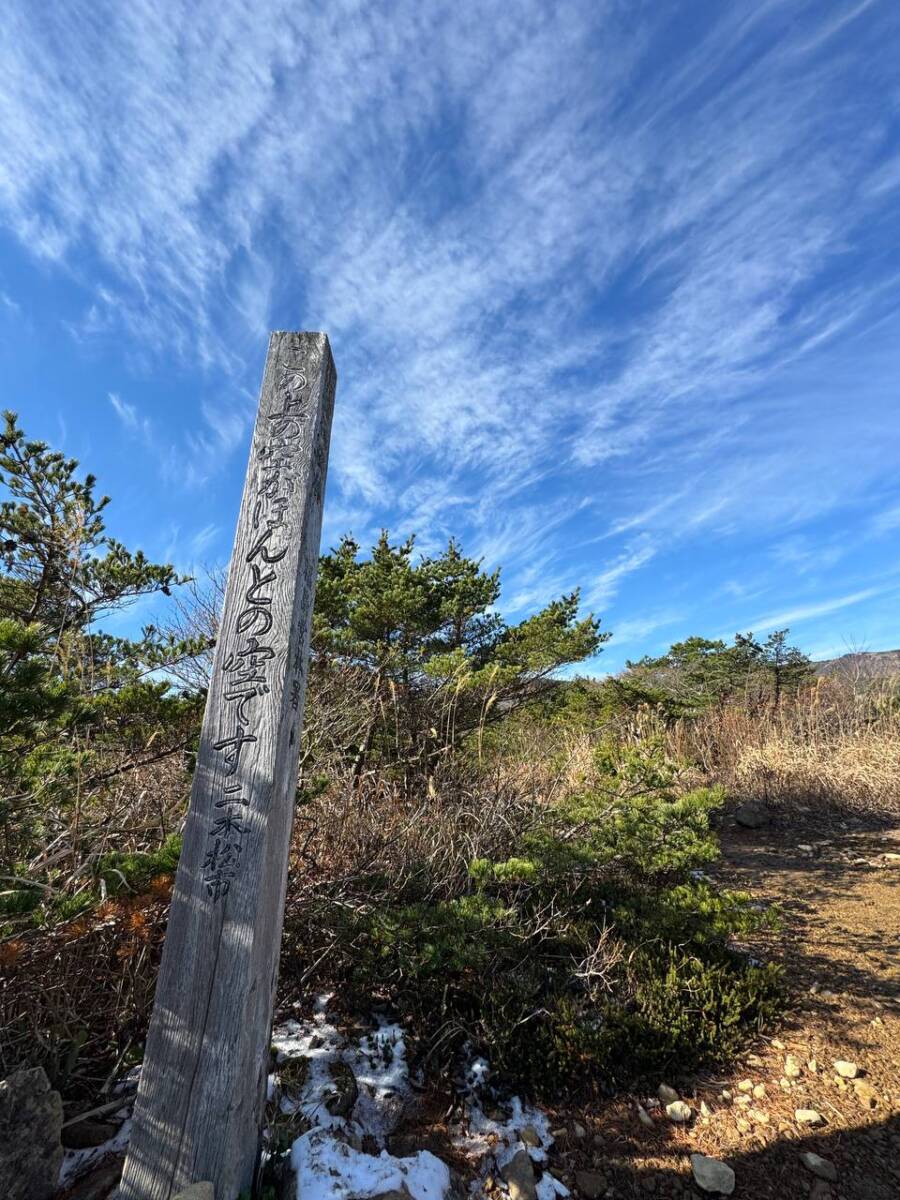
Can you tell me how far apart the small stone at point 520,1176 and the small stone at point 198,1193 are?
4.17 ft

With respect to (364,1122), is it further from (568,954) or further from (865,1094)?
(865,1094)

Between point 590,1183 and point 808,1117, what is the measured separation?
113 centimetres

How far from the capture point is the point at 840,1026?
3.33 m

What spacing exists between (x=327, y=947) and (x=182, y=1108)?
57.9 inches

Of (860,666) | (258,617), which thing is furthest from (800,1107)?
(860,666)

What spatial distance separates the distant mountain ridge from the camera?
13.5 metres

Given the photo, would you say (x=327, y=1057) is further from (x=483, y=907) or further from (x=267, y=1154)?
(x=483, y=907)

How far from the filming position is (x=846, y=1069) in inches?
116

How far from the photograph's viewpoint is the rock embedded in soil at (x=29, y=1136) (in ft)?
5.94

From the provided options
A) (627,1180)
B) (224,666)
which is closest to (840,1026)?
(627,1180)

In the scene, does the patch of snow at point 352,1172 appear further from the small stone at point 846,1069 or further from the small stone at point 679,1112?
the small stone at point 846,1069

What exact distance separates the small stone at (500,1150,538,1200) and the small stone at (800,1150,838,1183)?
3.90 feet

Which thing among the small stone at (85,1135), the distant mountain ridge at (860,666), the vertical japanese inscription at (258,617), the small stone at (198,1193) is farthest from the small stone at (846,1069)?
the distant mountain ridge at (860,666)

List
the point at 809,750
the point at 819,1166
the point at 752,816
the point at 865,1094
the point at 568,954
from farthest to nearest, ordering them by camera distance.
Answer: the point at 809,750, the point at 752,816, the point at 568,954, the point at 865,1094, the point at 819,1166
